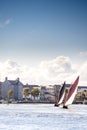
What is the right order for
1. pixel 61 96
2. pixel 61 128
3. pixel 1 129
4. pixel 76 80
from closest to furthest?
pixel 1 129, pixel 61 128, pixel 76 80, pixel 61 96

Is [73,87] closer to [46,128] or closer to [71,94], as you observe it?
[71,94]

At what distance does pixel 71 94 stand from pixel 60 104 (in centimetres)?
4237

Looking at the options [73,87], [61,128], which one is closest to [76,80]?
[73,87]

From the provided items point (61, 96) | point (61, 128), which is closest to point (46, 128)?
point (61, 128)

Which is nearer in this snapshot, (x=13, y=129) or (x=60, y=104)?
(x=13, y=129)

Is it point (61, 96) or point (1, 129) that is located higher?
point (61, 96)

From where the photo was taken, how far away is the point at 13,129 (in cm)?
5147

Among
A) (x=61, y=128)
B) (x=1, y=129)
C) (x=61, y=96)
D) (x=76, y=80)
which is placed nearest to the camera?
(x=1, y=129)

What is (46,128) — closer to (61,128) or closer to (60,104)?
(61,128)

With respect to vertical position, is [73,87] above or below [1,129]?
above

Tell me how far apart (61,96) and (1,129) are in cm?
9579

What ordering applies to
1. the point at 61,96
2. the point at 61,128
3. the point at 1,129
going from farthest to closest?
the point at 61,96 < the point at 61,128 < the point at 1,129

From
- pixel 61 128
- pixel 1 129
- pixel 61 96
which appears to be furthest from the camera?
pixel 61 96

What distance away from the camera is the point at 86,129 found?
52.6 meters
